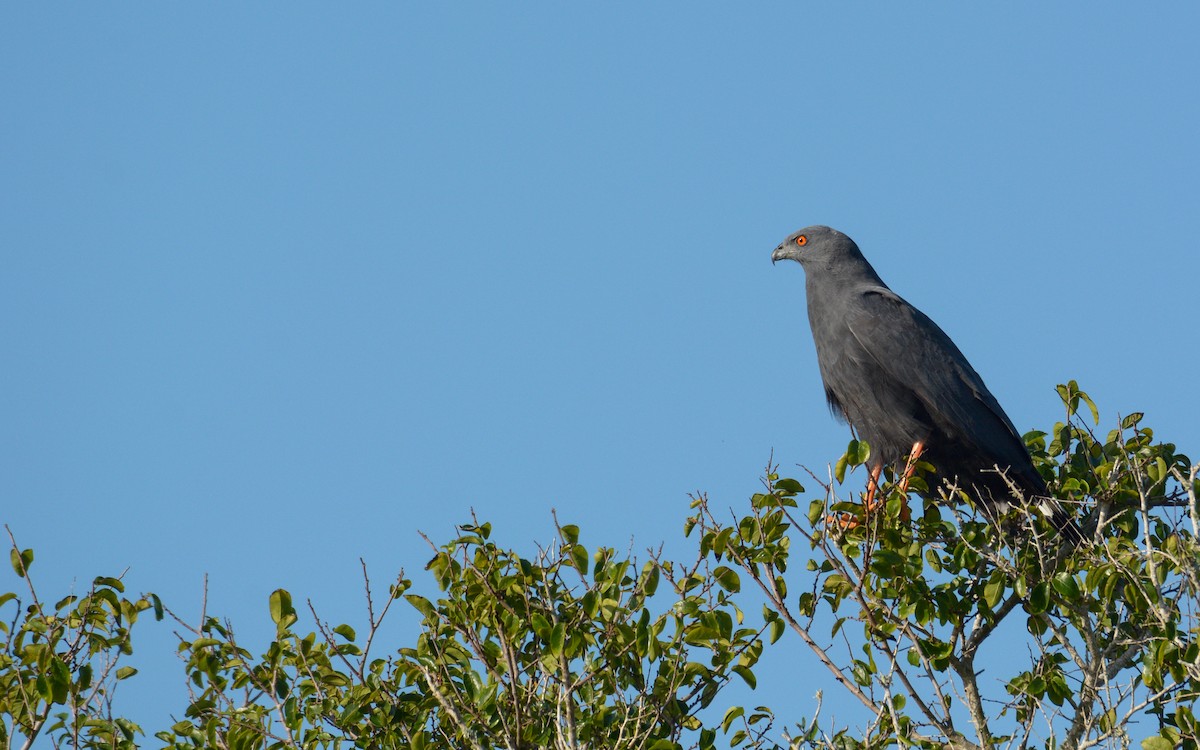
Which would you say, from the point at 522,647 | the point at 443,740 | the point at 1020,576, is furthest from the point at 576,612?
the point at 1020,576

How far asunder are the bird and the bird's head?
27.8 inches

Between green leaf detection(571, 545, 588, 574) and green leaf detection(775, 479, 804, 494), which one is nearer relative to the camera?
green leaf detection(571, 545, 588, 574)

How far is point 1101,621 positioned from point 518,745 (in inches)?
97.8

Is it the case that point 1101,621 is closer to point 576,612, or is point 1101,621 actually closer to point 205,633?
point 576,612

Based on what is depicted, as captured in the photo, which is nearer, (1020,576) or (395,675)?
(395,675)

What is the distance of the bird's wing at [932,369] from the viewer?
290 inches

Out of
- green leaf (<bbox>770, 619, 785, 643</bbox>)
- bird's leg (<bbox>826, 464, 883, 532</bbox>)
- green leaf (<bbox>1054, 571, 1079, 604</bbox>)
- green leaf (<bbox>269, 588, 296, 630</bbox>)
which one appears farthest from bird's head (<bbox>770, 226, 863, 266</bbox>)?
green leaf (<bbox>269, 588, 296, 630</bbox>)

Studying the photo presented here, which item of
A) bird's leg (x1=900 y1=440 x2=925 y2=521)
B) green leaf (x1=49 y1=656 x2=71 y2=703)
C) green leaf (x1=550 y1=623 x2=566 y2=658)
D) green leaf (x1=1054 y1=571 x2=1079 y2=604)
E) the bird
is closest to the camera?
green leaf (x1=49 y1=656 x2=71 y2=703)

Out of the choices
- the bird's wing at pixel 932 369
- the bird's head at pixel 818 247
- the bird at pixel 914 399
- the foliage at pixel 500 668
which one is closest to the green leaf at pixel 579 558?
the foliage at pixel 500 668

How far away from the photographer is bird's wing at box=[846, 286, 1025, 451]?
7.37 metres

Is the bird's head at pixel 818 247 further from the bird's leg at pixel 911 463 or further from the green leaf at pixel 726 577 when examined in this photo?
the green leaf at pixel 726 577

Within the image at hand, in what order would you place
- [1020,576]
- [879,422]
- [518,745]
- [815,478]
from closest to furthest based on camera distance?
[518,745], [1020,576], [815,478], [879,422]

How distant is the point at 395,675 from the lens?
15.8 feet

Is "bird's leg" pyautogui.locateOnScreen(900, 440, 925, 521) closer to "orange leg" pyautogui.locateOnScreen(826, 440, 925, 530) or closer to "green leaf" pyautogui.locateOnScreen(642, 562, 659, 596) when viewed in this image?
"orange leg" pyautogui.locateOnScreen(826, 440, 925, 530)
